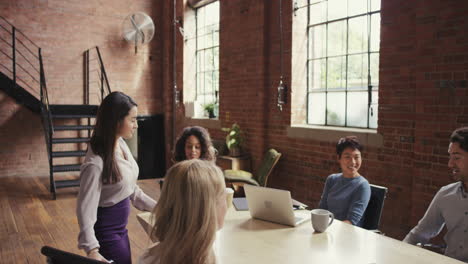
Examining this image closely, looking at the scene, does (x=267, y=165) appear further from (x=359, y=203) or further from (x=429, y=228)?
(x=429, y=228)

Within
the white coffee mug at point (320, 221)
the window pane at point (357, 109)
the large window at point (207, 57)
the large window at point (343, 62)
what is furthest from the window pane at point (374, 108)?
the large window at point (207, 57)

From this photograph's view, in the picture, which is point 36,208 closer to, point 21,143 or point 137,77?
point 21,143

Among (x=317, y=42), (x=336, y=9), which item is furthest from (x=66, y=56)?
(x=336, y=9)

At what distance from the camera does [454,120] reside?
3510 millimetres

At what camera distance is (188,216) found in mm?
1342

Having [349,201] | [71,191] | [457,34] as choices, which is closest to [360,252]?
[349,201]

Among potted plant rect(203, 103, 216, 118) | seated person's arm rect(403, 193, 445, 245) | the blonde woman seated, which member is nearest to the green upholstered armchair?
potted plant rect(203, 103, 216, 118)

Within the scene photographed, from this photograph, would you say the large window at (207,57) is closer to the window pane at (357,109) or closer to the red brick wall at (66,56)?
the red brick wall at (66,56)

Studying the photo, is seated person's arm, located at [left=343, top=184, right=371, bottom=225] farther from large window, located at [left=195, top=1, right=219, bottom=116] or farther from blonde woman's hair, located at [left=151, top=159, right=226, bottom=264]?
large window, located at [left=195, top=1, right=219, bottom=116]

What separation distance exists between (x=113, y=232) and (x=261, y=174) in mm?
3376

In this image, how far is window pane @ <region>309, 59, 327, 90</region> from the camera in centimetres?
538

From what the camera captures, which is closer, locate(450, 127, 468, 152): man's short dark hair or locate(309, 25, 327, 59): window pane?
locate(450, 127, 468, 152): man's short dark hair

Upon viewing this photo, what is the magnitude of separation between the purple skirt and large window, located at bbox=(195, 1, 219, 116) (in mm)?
5219

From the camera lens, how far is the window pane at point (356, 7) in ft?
15.7
